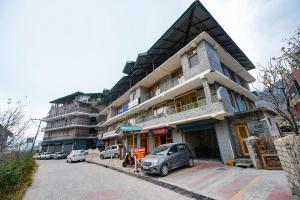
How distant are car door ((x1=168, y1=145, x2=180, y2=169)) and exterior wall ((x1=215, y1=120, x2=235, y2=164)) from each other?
3552mm

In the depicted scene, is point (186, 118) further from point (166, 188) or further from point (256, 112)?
point (166, 188)

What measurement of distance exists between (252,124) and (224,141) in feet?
7.87

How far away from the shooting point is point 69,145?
123 ft

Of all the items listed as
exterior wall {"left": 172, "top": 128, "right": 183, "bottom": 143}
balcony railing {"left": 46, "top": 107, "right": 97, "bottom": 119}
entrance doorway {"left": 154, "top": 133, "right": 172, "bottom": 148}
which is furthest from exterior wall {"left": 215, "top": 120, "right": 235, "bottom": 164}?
balcony railing {"left": 46, "top": 107, "right": 97, "bottom": 119}

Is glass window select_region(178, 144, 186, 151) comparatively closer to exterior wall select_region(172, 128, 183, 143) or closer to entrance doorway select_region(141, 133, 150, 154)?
exterior wall select_region(172, 128, 183, 143)

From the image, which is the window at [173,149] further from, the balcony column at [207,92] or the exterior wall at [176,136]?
the balcony column at [207,92]

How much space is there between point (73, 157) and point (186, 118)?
57.5 ft

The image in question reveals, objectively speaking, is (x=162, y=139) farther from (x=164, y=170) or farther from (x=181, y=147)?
(x=164, y=170)

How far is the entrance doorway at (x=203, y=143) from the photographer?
555 inches

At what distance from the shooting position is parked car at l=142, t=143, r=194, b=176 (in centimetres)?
862

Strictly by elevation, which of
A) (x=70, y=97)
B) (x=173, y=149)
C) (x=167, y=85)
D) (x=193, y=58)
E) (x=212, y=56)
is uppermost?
(x=70, y=97)

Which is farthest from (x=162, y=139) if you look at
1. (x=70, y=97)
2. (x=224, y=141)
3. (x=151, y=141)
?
(x=70, y=97)

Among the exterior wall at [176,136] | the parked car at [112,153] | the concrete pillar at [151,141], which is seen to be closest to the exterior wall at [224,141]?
the exterior wall at [176,136]

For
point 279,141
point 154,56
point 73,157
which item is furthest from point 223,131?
point 73,157
